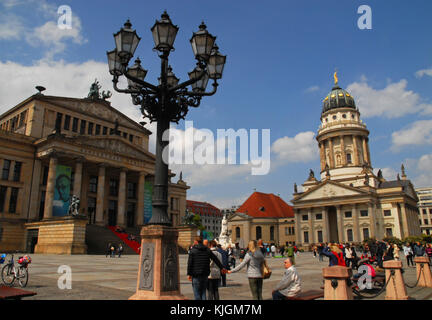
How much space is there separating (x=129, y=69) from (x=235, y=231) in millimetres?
85558

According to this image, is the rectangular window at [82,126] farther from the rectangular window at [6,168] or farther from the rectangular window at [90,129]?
the rectangular window at [6,168]

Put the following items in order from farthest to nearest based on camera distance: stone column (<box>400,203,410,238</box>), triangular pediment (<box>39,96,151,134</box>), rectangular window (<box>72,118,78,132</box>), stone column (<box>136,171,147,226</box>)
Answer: stone column (<box>400,203,410,238</box>) < stone column (<box>136,171,147,226</box>) < rectangular window (<box>72,118,78,132</box>) < triangular pediment (<box>39,96,151,134</box>)

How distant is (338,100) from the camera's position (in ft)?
300

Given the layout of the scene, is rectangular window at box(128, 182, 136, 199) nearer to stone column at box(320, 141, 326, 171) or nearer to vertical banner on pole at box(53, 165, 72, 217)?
vertical banner on pole at box(53, 165, 72, 217)

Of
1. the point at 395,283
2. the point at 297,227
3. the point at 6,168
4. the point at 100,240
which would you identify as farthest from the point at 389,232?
the point at 6,168

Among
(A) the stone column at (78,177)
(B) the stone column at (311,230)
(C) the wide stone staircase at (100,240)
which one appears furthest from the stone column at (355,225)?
(A) the stone column at (78,177)

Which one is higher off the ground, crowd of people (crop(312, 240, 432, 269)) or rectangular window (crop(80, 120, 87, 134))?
rectangular window (crop(80, 120, 87, 134))

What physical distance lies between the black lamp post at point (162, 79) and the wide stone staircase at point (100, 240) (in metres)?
29.1

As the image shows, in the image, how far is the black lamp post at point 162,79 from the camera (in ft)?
25.3

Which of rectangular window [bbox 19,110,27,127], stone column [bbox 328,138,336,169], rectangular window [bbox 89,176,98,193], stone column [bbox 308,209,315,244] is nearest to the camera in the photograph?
rectangular window [bbox 19,110,27,127]

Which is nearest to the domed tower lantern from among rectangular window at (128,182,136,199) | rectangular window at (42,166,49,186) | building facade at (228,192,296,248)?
building facade at (228,192,296,248)

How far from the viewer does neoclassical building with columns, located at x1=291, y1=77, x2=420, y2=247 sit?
73062 millimetres
